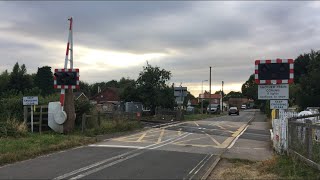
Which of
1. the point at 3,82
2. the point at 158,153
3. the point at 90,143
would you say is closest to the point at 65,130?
the point at 90,143

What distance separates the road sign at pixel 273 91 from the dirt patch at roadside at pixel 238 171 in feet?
8.00

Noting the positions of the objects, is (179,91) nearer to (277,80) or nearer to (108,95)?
(277,80)

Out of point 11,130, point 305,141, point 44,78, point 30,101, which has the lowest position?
point 11,130

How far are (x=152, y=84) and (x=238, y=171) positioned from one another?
1769 inches

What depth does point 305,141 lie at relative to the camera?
11094 millimetres

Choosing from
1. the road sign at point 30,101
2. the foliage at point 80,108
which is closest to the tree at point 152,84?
the foliage at point 80,108

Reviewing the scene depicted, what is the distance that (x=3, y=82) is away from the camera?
86000 mm

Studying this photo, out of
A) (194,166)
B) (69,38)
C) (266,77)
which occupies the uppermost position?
(69,38)

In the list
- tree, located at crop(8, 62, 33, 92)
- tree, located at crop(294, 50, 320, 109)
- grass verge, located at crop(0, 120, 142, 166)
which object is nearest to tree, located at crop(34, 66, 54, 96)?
tree, located at crop(8, 62, 33, 92)

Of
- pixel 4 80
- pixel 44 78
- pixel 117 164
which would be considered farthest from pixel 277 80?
pixel 4 80

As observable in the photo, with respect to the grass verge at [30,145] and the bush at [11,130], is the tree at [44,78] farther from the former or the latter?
the bush at [11,130]

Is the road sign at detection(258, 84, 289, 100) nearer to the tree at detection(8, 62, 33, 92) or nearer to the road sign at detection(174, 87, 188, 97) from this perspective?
the road sign at detection(174, 87, 188, 97)

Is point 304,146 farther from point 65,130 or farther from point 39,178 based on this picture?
point 65,130

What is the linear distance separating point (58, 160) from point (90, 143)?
20.1ft
